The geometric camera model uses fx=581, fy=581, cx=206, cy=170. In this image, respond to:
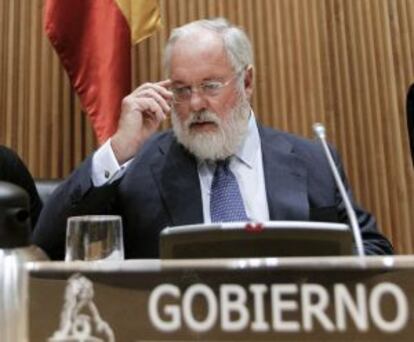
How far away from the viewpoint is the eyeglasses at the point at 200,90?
68.1 inches

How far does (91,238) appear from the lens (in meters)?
0.98

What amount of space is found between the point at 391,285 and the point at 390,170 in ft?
8.13

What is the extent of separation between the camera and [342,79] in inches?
117

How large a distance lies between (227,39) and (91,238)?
3.26 feet

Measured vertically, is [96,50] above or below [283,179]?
above

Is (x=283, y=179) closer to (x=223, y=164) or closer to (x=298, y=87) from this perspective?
(x=223, y=164)

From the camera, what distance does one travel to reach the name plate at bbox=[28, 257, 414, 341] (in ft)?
1.94

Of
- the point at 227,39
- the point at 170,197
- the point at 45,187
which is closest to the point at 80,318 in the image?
the point at 170,197

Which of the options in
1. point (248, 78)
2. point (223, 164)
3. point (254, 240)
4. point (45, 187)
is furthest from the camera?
point (45, 187)

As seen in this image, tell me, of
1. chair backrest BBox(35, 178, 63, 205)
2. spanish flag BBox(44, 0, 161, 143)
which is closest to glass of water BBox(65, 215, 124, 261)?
chair backrest BBox(35, 178, 63, 205)

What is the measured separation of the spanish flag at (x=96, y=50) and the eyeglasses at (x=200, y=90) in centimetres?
95

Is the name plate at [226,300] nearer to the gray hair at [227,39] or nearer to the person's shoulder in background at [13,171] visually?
the gray hair at [227,39]

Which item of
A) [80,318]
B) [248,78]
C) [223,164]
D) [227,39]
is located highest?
[227,39]

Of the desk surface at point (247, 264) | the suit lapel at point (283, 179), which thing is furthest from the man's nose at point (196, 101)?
the desk surface at point (247, 264)
